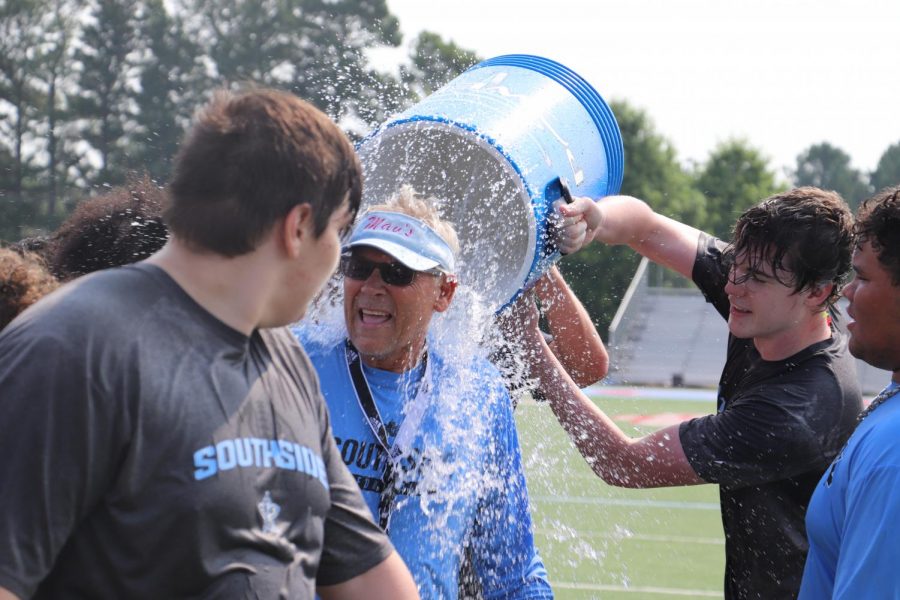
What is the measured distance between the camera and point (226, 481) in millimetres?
1680

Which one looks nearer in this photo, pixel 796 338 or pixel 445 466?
pixel 445 466

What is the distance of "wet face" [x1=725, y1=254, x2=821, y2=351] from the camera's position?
3.15 meters

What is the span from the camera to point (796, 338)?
3.23 meters

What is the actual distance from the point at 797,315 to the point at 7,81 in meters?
37.0

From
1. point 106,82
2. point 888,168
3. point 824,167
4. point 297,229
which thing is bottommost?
point 824,167

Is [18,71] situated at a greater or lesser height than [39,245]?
lesser

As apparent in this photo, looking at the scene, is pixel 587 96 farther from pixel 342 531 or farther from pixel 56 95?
pixel 56 95

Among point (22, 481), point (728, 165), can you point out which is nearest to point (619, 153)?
point (22, 481)

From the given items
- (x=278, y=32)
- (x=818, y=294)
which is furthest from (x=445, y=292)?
(x=278, y=32)

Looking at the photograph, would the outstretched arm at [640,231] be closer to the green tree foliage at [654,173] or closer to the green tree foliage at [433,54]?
the green tree foliage at [433,54]

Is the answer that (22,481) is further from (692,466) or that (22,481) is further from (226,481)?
(692,466)

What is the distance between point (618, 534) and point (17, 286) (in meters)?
7.41

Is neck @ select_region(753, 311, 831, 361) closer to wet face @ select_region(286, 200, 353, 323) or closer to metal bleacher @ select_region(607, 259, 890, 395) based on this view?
wet face @ select_region(286, 200, 353, 323)

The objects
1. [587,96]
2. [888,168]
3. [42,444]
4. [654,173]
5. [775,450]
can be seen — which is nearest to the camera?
[42,444]
